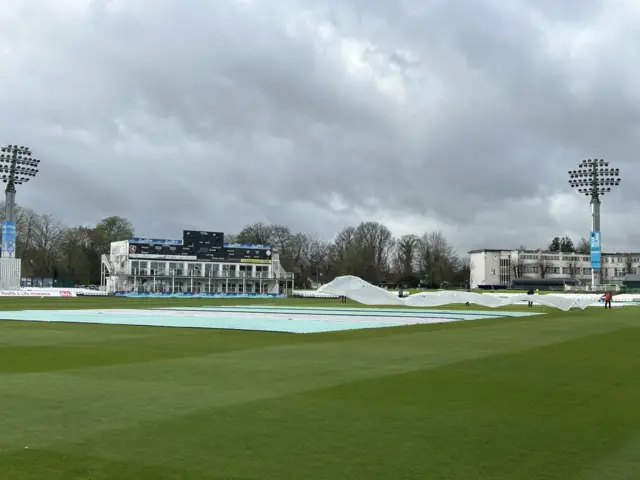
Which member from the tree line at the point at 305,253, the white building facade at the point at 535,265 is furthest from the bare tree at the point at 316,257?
the white building facade at the point at 535,265

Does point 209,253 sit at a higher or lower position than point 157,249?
Result: lower

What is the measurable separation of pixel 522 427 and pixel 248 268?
355 ft

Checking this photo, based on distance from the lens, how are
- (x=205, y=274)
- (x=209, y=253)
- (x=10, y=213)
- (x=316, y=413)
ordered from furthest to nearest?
(x=209, y=253), (x=205, y=274), (x=10, y=213), (x=316, y=413)

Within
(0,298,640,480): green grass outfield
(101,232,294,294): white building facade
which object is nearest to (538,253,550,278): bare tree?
(101,232,294,294): white building facade

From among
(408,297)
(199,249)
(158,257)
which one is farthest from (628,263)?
(408,297)

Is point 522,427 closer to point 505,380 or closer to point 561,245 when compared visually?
point 505,380

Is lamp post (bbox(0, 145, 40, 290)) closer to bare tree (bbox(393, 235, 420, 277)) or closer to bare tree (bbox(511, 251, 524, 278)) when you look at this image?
bare tree (bbox(393, 235, 420, 277))

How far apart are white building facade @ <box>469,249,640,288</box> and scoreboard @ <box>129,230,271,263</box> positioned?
77.6 m

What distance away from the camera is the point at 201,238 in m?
110

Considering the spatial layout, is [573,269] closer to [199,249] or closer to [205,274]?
[205,274]

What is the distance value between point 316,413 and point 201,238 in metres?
104

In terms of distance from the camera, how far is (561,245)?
195625mm

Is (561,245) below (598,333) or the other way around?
the other way around

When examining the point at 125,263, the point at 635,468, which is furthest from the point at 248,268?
the point at 635,468
